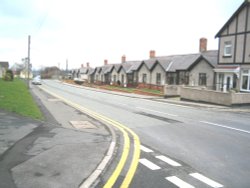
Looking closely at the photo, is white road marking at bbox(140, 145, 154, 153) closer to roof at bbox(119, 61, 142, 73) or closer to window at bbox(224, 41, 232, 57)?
window at bbox(224, 41, 232, 57)

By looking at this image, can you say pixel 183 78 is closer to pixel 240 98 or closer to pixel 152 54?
pixel 240 98

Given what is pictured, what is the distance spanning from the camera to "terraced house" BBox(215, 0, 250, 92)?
96.0 ft

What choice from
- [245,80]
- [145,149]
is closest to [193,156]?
[145,149]

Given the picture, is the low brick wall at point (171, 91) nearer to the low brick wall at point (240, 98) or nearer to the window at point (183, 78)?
the window at point (183, 78)

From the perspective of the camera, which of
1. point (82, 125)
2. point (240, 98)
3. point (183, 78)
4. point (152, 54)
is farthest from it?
point (152, 54)

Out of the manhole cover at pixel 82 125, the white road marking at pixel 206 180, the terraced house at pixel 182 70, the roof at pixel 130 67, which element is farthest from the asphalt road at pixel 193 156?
the roof at pixel 130 67

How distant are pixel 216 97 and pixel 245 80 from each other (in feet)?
20.7

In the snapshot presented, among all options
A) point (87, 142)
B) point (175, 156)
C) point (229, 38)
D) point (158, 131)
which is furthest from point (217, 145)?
point (229, 38)

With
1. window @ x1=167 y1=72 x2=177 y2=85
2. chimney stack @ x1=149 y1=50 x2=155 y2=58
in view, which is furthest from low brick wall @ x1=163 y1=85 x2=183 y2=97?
chimney stack @ x1=149 y1=50 x2=155 y2=58

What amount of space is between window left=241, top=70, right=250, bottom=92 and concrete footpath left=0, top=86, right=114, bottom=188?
2115 cm

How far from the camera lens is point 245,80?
1152 inches

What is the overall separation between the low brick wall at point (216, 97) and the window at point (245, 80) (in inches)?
195

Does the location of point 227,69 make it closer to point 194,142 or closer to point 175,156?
point 194,142

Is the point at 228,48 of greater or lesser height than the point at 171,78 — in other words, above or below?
above
